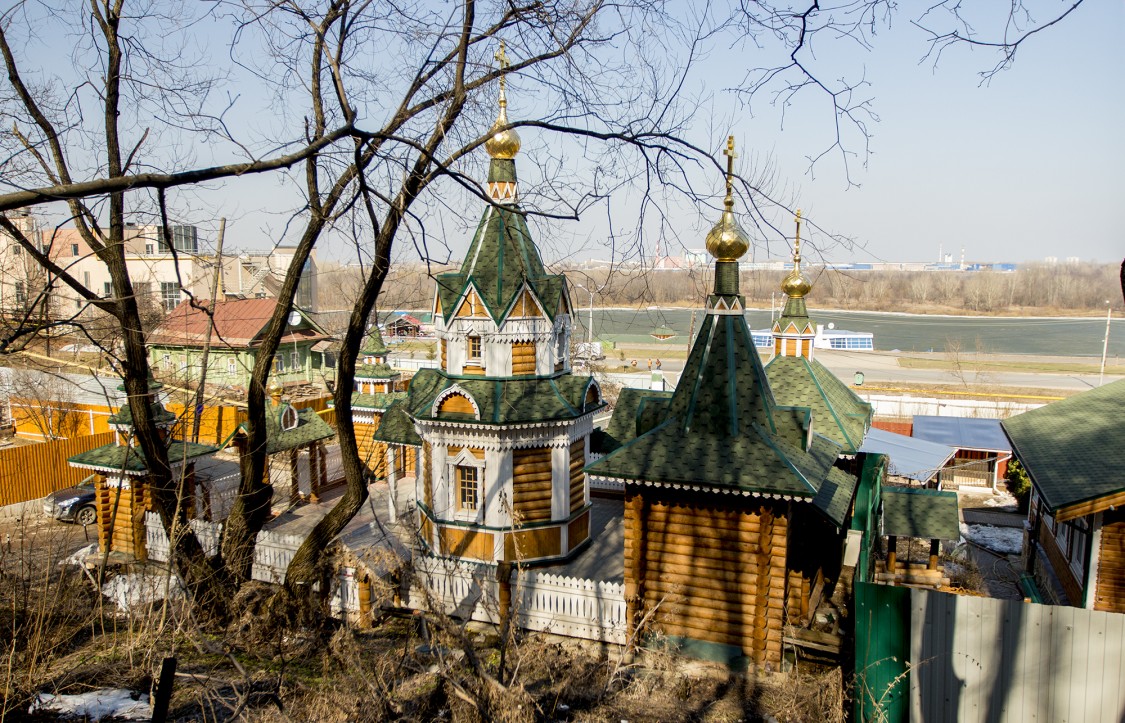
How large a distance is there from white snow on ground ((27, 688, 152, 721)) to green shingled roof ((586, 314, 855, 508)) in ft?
17.5

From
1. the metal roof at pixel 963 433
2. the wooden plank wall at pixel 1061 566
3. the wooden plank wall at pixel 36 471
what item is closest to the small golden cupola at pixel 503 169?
the wooden plank wall at pixel 1061 566

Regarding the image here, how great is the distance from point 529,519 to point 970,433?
18.4 meters

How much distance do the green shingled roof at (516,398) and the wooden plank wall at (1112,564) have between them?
26.0ft

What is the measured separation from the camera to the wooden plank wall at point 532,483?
12742mm

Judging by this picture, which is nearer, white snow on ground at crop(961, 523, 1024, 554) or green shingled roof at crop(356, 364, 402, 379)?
white snow on ground at crop(961, 523, 1024, 554)

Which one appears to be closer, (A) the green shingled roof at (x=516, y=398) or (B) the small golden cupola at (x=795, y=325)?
(A) the green shingled roof at (x=516, y=398)

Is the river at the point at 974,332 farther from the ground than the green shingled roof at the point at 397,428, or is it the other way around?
the green shingled roof at the point at 397,428

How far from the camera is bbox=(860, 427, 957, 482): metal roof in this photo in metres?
18.0

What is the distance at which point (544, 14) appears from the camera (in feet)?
19.5

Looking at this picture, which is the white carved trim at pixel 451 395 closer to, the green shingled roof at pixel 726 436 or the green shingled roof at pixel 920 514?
the green shingled roof at pixel 726 436

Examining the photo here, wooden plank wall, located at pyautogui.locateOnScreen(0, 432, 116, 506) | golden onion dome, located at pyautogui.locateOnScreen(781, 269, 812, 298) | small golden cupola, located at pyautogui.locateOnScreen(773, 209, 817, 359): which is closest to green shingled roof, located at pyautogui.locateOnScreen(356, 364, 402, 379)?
wooden plank wall, located at pyautogui.locateOnScreen(0, 432, 116, 506)

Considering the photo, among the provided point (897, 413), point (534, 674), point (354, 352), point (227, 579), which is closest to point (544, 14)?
point (354, 352)

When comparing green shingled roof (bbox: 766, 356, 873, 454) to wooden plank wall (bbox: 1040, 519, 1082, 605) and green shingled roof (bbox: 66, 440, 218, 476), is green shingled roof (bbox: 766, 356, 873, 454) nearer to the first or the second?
wooden plank wall (bbox: 1040, 519, 1082, 605)

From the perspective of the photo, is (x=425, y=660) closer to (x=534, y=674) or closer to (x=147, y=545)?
(x=534, y=674)
